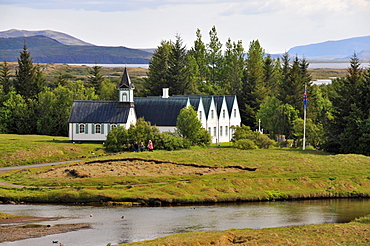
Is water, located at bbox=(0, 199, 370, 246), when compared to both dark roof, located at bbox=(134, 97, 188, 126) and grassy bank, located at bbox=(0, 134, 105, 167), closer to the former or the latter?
grassy bank, located at bbox=(0, 134, 105, 167)

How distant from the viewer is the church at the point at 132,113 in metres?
76.9

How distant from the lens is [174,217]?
1539 inches

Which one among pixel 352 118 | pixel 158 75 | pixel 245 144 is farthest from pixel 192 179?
pixel 158 75

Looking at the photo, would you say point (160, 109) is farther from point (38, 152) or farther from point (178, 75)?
point (178, 75)

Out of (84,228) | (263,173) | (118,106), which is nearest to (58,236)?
(84,228)

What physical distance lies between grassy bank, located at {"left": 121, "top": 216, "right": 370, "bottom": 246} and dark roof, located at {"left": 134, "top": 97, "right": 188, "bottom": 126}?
151ft

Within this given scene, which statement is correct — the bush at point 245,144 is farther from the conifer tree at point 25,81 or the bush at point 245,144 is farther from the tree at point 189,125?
the conifer tree at point 25,81

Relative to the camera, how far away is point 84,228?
35.1 m

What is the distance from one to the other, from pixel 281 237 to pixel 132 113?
4981 centimetres

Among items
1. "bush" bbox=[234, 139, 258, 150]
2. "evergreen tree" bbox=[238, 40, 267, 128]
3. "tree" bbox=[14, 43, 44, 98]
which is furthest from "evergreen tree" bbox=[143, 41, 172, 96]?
"bush" bbox=[234, 139, 258, 150]

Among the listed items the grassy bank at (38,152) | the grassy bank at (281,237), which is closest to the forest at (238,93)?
the grassy bank at (38,152)

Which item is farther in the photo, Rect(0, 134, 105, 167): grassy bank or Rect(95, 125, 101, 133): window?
Rect(95, 125, 101, 133): window

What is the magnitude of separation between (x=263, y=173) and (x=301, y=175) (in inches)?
129

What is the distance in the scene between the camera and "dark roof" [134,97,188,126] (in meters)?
79.9
